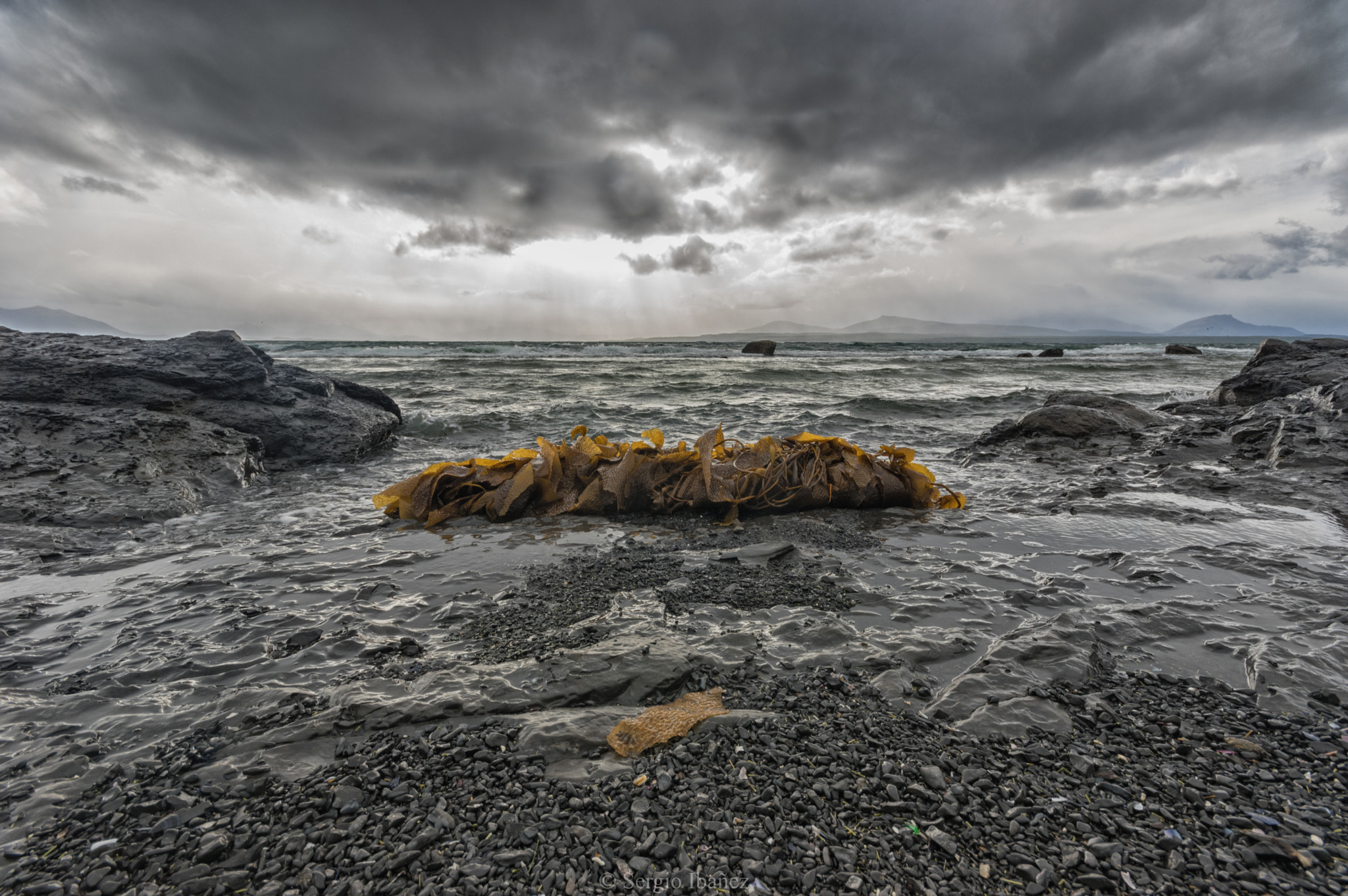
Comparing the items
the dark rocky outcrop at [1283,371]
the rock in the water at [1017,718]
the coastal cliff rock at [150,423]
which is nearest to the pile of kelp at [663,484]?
the coastal cliff rock at [150,423]

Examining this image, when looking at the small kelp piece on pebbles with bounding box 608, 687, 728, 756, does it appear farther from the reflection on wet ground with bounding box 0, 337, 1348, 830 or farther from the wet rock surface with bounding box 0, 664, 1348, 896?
the reflection on wet ground with bounding box 0, 337, 1348, 830

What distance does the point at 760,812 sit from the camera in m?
1.30

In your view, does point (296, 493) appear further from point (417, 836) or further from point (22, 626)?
point (417, 836)

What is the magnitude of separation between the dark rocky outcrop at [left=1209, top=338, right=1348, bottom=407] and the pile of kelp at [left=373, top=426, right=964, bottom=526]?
6915mm

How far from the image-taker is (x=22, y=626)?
7.27 ft

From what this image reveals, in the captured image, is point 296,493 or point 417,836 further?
point 296,493

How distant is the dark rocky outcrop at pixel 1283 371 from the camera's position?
7102mm

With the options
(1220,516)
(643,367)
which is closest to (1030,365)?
(643,367)

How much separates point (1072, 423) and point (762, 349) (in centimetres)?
3083

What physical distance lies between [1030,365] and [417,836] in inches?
1049

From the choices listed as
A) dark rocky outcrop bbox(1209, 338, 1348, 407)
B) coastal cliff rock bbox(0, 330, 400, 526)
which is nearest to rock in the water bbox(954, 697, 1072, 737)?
coastal cliff rock bbox(0, 330, 400, 526)

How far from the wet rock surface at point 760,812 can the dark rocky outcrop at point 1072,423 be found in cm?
557

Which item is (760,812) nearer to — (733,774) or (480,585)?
(733,774)

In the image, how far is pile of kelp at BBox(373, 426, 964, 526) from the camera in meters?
4.01
